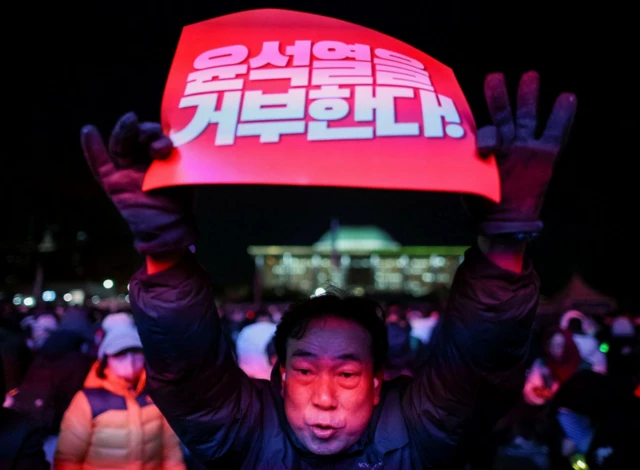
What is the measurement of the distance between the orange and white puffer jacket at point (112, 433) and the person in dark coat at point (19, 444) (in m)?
0.69

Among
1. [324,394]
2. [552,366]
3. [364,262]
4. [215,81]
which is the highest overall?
[215,81]

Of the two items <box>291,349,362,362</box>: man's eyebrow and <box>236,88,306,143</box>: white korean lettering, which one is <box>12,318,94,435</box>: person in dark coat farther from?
<box>236,88,306,143</box>: white korean lettering

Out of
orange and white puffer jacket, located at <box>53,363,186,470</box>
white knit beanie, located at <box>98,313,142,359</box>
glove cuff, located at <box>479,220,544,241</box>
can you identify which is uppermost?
glove cuff, located at <box>479,220,544,241</box>

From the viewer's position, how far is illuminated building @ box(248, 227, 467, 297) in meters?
69.0

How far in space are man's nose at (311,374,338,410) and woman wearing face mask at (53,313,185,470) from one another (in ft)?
6.79

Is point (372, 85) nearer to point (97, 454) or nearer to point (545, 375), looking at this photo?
point (97, 454)

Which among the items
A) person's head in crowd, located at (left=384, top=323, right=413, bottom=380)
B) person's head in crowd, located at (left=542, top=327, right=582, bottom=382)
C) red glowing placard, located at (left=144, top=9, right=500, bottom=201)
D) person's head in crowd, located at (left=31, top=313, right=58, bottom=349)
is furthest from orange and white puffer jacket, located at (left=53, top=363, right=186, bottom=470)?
person's head in crowd, located at (left=31, top=313, right=58, bottom=349)

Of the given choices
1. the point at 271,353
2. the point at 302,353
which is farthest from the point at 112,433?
the point at 302,353

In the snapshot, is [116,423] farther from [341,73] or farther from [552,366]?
[552,366]

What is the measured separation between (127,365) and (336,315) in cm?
216

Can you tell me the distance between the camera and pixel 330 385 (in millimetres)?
2055

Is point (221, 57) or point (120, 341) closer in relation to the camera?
point (221, 57)

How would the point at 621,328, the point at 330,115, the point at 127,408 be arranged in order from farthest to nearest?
the point at 621,328
the point at 127,408
the point at 330,115

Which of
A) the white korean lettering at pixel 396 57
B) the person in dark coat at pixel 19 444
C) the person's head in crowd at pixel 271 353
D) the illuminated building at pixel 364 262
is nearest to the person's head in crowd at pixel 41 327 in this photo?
the person's head in crowd at pixel 271 353
